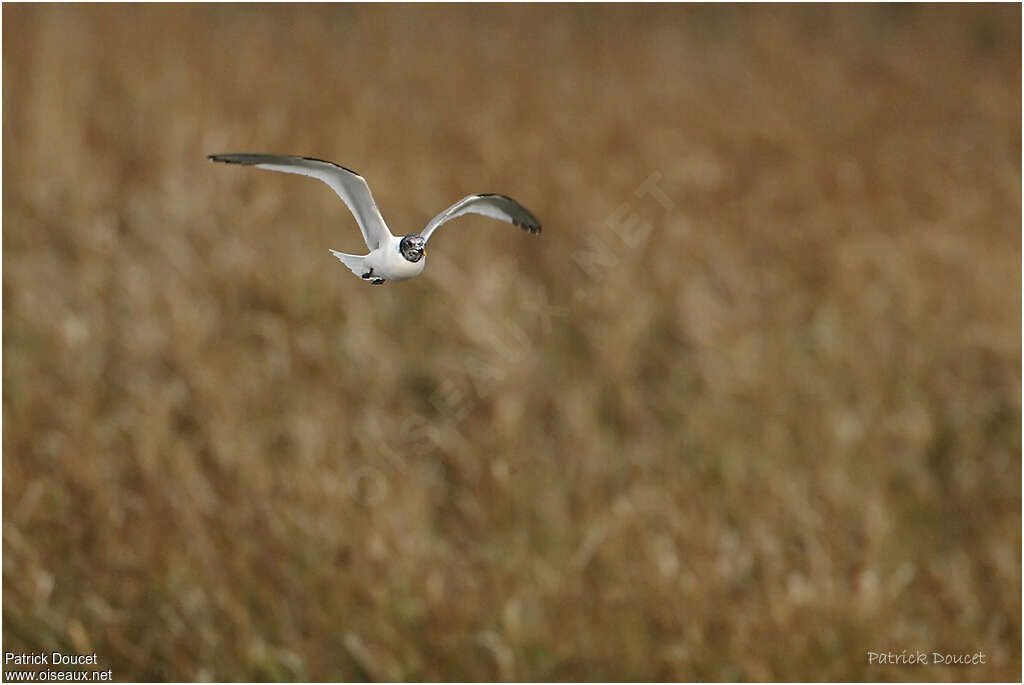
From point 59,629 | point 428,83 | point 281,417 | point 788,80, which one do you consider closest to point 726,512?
point 281,417

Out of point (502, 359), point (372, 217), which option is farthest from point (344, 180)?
point (502, 359)

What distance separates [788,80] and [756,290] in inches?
59.1

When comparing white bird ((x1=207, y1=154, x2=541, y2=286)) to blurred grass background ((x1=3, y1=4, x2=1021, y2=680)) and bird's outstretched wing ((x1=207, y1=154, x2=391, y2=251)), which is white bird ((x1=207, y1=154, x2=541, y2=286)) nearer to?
bird's outstretched wing ((x1=207, y1=154, x2=391, y2=251))

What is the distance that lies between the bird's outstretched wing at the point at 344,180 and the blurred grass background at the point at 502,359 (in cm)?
185

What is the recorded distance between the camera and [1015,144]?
14.5 feet

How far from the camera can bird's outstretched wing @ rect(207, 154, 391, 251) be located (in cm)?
50

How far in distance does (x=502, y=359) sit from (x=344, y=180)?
9.06 ft

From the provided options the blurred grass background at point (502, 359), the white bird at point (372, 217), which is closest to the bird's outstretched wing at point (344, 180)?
the white bird at point (372, 217)

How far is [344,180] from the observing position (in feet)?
1.76

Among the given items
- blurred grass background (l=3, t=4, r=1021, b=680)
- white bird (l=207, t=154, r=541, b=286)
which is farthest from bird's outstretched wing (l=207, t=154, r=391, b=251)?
blurred grass background (l=3, t=4, r=1021, b=680)

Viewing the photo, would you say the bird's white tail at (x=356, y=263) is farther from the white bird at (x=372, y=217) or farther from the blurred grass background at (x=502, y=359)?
the blurred grass background at (x=502, y=359)

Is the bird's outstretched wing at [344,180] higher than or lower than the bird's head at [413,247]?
higher

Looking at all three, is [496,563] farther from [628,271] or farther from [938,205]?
[938,205]

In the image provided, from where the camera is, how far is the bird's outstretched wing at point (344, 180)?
1.65ft
